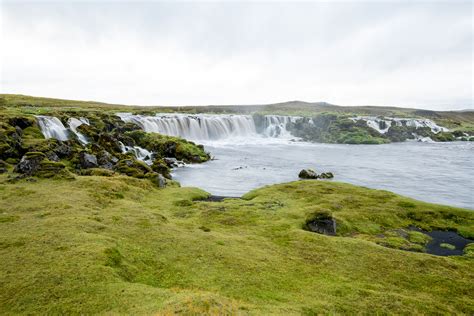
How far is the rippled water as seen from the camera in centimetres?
4544

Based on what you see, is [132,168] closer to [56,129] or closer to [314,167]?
[56,129]

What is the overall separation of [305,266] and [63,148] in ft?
118

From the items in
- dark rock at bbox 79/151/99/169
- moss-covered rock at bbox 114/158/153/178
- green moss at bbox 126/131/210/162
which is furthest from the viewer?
green moss at bbox 126/131/210/162

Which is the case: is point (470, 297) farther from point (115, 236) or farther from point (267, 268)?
point (115, 236)

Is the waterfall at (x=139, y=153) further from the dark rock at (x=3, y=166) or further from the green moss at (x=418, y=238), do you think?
the green moss at (x=418, y=238)

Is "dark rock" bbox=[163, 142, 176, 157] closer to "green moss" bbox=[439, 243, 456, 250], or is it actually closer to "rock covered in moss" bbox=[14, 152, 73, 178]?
"rock covered in moss" bbox=[14, 152, 73, 178]

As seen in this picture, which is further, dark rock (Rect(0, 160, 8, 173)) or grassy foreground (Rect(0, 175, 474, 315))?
dark rock (Rect(0, 160, 8, 173))

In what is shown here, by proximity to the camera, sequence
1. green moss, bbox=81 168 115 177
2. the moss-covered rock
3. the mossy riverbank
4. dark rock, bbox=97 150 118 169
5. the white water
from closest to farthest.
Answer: the mossy riverbank
green moss, bbox=81 168 115 177
the moss-covered rock
dark rock, bbox=97 150 118 169
the white water

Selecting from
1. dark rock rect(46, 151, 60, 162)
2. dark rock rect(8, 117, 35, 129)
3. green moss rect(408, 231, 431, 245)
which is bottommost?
green moss rect(408, 231, 431, 245)

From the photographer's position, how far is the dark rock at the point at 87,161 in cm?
3966

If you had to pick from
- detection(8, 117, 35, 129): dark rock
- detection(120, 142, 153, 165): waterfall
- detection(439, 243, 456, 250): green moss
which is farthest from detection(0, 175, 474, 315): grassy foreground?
detection(120, 142, 153, 165): waterfall

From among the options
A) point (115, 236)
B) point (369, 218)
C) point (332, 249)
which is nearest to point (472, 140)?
point (369, 218)

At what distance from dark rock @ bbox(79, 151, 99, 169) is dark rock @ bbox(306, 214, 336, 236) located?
2803 cm

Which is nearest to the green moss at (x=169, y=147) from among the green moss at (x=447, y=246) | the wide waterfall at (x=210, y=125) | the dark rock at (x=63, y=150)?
the wide waterfall at (x=210, y=125)
